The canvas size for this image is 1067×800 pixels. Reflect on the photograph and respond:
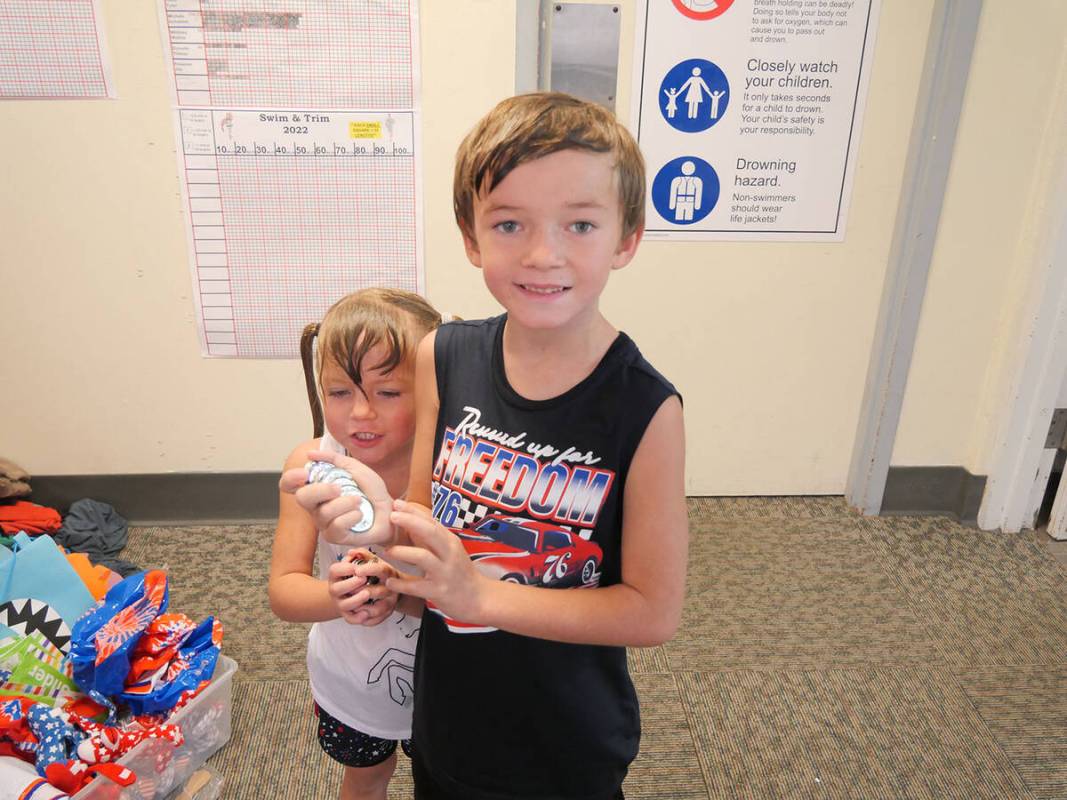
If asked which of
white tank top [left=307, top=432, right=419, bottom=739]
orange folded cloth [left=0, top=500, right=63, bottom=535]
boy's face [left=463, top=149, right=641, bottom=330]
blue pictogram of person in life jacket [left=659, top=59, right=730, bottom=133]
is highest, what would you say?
blue pictogram of person in life jacket [left=659, top=59, right=730, bottom=133]

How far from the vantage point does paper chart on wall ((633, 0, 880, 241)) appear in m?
2.08

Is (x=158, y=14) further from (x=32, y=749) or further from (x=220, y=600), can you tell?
(x=32, y=749)

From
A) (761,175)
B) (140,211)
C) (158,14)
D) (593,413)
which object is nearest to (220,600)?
(140,211)

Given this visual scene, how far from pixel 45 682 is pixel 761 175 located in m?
2.15

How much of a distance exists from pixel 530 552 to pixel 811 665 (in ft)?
4.56

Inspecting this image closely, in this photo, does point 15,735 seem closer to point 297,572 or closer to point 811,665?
point 297,572

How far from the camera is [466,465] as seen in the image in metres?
0.78

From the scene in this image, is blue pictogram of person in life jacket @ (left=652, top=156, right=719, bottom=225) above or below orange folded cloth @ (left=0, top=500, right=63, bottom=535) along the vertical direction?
above

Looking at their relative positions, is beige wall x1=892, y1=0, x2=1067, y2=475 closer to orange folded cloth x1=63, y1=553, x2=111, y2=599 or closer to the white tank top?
the white tank top

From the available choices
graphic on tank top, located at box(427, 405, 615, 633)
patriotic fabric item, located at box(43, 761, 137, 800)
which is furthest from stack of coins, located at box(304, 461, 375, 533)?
patriotic fabric item, located at box(43, 761, 137, 800)

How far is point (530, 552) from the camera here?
77 cm

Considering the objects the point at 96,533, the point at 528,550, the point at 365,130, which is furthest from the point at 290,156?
the point at 528,550

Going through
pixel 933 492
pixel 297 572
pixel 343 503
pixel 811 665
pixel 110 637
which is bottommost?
pixel 811 665

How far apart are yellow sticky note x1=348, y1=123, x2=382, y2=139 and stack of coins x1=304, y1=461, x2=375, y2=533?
1569mm
